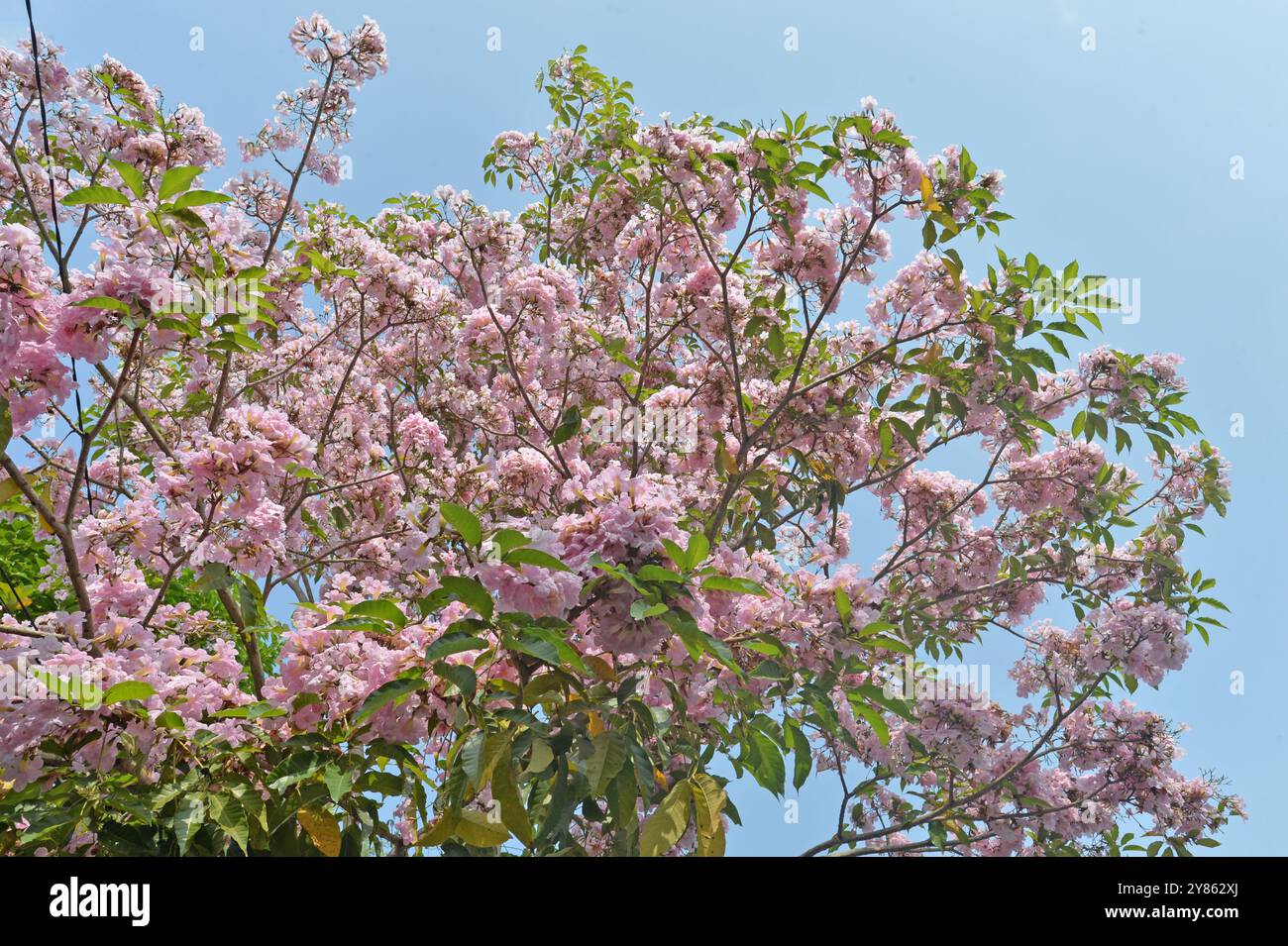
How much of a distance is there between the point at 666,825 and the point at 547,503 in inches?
78.2

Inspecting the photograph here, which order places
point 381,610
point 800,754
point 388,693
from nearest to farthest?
point 388,693 → point 381,610 → point 800,754

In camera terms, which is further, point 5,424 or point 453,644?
point 5,424

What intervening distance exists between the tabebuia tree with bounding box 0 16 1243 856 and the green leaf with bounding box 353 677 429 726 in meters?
0.01

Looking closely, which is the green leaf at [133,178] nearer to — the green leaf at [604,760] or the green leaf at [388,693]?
the green leaf at [388,693]

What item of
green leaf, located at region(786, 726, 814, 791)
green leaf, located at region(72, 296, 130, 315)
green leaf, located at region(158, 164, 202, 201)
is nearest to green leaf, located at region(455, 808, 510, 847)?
green leaf, located at region(786, 726, 814, 791)

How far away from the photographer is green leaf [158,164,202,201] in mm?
2195

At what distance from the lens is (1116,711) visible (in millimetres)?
4852

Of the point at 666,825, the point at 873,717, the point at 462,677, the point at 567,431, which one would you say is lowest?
the point at 666,825

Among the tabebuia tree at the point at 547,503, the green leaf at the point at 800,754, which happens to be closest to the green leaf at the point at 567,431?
the tabebuia tree at the point at 547,503

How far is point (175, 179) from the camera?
2203 millimetres

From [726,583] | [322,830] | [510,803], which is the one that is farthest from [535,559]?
[322,830]

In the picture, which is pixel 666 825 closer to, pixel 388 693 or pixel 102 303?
pixel 388 693

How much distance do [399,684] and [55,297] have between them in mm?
1389
